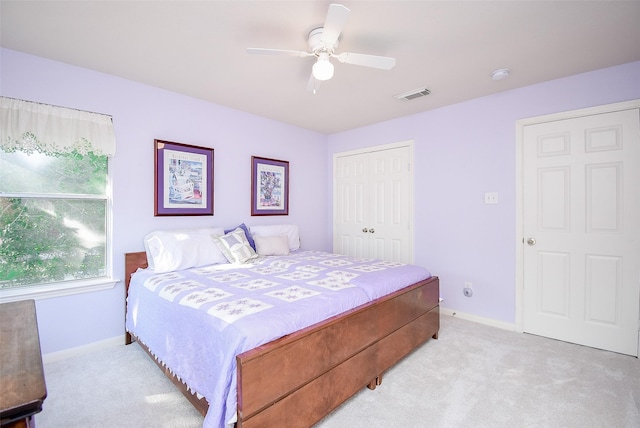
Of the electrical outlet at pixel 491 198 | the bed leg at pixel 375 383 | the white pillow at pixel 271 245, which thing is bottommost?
the bed leg at pixel 375 383

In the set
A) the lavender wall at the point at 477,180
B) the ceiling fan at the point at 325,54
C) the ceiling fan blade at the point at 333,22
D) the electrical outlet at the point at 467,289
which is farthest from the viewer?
the electrical outlet at the point at 467,289

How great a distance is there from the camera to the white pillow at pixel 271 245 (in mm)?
3418

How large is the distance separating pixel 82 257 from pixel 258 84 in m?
2.23

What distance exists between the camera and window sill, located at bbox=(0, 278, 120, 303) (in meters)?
2.29

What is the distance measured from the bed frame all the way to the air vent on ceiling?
6.29 feet

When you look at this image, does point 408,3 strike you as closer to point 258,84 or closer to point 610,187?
point 258,84

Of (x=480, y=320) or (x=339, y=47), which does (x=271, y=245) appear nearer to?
(x=339, y=47)

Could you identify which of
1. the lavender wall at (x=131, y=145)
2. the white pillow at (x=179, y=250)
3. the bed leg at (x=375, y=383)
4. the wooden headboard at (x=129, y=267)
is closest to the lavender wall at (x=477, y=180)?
the bed leg at (x=375, y=383)

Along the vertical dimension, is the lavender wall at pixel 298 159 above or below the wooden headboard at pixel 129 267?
above

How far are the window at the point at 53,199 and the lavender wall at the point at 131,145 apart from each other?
109 mm

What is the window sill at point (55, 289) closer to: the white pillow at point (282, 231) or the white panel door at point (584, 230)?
the white pillow at point (282, 231)

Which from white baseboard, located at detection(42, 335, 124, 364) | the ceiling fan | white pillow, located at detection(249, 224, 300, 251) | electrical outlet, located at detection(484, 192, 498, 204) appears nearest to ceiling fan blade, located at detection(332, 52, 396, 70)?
the ceiling fan

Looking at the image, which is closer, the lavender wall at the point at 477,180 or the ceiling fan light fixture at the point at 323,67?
the ceiling fan light fixture at the point at 323,67

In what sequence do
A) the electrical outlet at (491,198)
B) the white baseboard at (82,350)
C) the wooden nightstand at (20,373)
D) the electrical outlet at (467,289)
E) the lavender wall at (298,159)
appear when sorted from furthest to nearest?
the electrical outlet at (467,289) → the electrical outlet at (491,198) → the lavender wall at (298,159) → the white baseboard at (82,350) → the wooden nightstand at (20,373)
